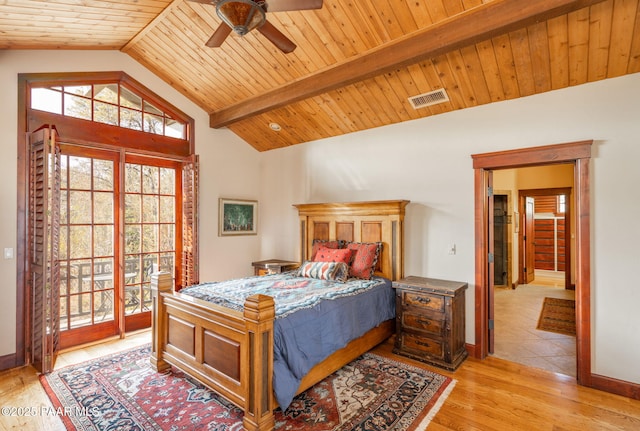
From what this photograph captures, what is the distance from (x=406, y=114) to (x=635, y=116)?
2.02 meters

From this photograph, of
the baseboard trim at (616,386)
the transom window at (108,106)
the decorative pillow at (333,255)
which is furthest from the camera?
the decorative pillow at (333,255)

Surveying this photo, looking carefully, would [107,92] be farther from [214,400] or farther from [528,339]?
[528,339]

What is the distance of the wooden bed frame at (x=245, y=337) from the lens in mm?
2154

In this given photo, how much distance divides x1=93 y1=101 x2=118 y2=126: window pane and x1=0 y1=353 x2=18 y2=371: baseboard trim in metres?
2.62

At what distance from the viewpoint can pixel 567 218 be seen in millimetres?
Result: 6574

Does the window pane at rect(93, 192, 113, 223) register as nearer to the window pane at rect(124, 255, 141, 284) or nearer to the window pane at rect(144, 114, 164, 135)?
the window pane at rect(124, 255, 141, 284)

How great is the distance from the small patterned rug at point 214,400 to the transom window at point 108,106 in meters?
2.75

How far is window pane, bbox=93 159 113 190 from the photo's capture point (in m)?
3.87

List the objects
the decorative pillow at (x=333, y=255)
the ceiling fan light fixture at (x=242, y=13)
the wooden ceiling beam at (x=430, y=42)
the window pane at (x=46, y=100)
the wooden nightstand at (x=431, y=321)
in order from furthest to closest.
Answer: the decorative pillow at (x=333, y=255), the window pane at (x=46, y=100), the wooden nightstand at (x=431, y=321), the wooden ceiling beam at (x=430, y=42), the ceiling fan light fixture at (x=242, y=13)

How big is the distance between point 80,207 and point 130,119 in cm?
125

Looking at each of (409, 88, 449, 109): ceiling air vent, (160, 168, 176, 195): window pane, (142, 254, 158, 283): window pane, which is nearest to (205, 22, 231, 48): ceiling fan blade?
(409, 88, 449, 109): ceiling air vent

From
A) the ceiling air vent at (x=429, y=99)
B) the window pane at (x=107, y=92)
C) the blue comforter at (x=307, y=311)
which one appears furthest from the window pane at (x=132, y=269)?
the ceiling air vent at (x=429, y=99)

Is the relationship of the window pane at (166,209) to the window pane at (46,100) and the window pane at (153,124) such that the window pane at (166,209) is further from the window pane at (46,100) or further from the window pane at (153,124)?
the window pane at (46,100)

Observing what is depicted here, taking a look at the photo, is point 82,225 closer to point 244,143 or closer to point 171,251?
point 171,251
